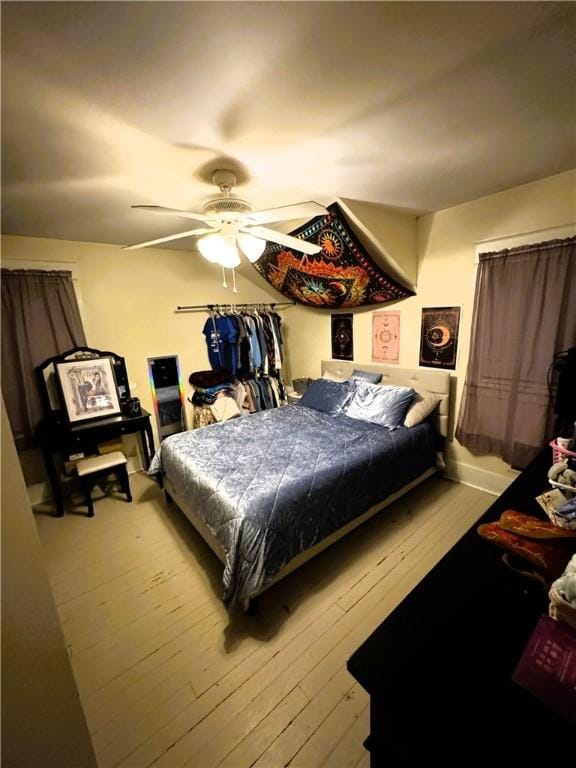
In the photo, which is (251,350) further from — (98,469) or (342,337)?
(98,469)

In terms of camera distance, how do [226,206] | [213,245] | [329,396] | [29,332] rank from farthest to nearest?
[329,396]
[29,332]
[213,245]
[226,206]

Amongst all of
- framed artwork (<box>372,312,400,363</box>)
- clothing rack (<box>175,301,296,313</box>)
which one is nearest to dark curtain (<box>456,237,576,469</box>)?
framed artwork (<box>372,312,400,363</box>)

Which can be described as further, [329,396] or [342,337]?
[342,337]

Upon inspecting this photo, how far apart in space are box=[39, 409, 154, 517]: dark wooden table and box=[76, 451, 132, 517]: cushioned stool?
0.17 m

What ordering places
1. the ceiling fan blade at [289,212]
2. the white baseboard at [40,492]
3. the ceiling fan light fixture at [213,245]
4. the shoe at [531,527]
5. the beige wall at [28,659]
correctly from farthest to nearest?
the white baseboard at [40,492], the ceiling fan light fixture at [213,245], the ceiling fan blade at [289,212], the shoe at [531,527], the beige wall at [28,659]

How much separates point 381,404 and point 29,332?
321 centimetres

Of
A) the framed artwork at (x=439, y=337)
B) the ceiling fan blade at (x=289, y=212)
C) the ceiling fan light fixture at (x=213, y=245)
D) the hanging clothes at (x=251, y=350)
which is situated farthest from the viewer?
the hanging clothes at (x=251, y=350)

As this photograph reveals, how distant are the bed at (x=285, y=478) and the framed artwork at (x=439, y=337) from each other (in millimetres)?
127

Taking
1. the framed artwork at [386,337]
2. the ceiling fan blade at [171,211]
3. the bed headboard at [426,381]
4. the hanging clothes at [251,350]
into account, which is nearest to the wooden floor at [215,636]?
the bed headboard at [426,381]

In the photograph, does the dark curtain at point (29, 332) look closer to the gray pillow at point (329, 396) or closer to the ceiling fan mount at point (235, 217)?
the ceiling fan mount at point (235, 217)

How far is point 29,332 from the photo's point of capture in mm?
2631

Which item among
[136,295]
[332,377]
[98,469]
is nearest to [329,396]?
[332,377]

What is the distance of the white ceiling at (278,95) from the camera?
835 mm

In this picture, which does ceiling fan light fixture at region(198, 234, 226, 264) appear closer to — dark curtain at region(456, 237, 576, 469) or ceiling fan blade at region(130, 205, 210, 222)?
ceiling fan blade at region(130, 205, 210, 222)
